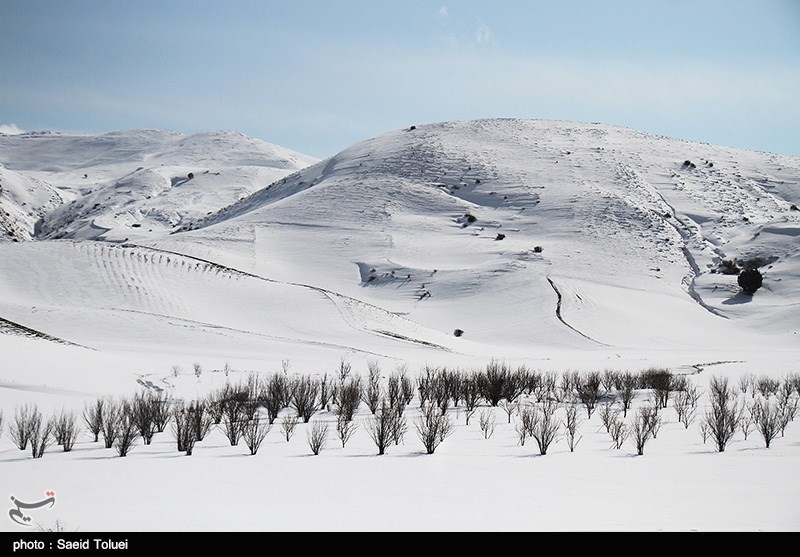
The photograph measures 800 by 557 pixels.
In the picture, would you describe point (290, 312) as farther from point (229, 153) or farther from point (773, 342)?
point (229, 153)

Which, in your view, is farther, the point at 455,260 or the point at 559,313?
the point at 455,260

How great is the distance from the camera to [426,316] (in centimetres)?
5175

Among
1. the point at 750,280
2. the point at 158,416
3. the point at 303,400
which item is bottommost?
the point at 158,416

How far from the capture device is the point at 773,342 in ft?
152

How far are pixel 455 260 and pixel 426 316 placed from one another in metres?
12.9

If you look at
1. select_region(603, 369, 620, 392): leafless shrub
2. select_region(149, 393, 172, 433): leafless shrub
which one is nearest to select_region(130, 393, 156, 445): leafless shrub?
select_region(149, 393, 172, 433): leafless shrub

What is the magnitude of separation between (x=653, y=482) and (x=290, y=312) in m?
33.5

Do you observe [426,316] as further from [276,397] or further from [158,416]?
[158,416]

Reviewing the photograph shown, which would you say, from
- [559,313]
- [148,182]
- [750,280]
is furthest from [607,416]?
[148,182]

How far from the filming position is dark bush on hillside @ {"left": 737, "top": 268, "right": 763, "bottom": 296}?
182 ft

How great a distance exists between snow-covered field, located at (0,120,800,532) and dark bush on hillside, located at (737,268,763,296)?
2.57 feet

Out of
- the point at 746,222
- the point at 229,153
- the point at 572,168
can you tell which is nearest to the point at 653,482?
the point at 746,222

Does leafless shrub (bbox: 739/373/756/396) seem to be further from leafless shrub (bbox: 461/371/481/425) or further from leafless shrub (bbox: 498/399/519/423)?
Result: leafless shrub (bbox: 461/371/481/425)

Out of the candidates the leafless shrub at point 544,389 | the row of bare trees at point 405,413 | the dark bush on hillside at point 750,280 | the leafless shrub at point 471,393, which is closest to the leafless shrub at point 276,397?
the row of bare trees at point 405,413
